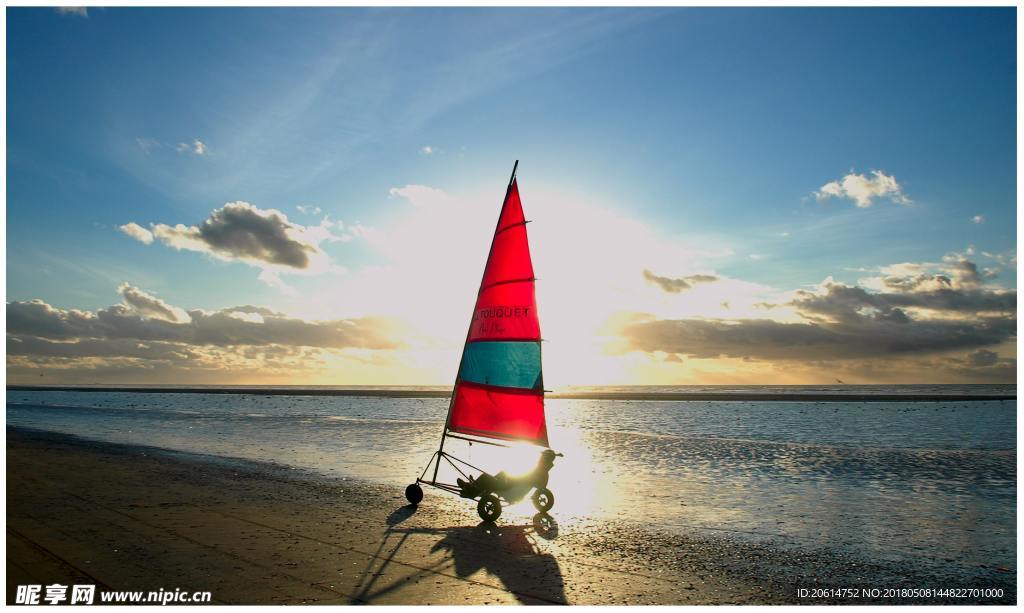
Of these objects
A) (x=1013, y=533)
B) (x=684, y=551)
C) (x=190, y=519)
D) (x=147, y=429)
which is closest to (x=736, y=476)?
(x=1013, y=533)

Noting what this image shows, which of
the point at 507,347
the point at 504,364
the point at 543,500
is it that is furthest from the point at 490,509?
the point at 507,347

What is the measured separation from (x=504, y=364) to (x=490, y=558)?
193 inches

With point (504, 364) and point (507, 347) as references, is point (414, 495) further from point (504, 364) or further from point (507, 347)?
point (507, 347)

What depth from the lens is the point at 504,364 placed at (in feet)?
48.0

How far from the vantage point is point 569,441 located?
38.6 meters

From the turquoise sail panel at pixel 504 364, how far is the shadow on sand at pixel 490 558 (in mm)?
3173

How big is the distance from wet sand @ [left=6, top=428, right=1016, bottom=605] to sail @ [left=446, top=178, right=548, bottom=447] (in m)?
2.32

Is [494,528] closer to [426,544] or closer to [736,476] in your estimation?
[426,544]

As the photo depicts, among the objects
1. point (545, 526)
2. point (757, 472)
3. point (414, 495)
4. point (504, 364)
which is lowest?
point (757, 472)

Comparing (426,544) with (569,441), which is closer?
(426,544)

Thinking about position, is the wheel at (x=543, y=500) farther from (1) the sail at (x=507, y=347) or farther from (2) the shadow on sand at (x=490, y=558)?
(1) the sail at (x=507, y=347)

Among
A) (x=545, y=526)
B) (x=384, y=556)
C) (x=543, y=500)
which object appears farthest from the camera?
→ (x=543, y=500)

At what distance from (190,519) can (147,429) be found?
3470 cm

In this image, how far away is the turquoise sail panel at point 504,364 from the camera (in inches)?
564
